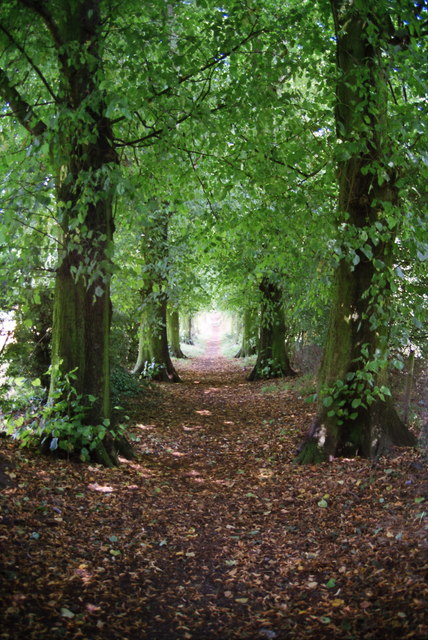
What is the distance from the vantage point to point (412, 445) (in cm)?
682

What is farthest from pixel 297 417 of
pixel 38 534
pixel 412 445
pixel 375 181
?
pixel 38 534

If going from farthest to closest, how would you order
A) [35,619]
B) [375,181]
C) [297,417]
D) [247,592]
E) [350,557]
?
1. [297,417]
2. [375,181]
3. [350,557]
4. [247,592]
5. [35,619]

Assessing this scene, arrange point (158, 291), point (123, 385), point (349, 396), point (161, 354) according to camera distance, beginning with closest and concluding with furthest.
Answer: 1. point (349, 396)
2. point (158, 291)
3. point (123, 385)
4. point (161, 354)

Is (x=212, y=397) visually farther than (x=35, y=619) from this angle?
Yes

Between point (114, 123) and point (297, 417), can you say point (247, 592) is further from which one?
point (297, 417)

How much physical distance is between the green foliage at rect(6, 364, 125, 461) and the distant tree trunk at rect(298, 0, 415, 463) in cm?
300

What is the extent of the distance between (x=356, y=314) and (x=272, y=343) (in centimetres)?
1125

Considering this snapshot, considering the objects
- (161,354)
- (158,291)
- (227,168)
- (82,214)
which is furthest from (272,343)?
(82,214)

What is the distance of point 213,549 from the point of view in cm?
494

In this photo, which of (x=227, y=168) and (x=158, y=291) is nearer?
(x=158, y=291)

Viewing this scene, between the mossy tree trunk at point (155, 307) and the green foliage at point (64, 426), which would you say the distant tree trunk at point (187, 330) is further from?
the green foliage at point (64, 426)

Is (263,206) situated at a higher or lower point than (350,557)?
higher

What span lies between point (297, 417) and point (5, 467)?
254 inches

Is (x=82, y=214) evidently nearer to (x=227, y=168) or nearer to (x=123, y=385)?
(x=227, y=168)
